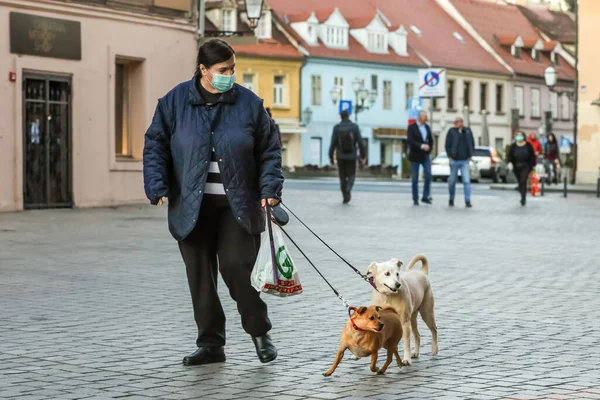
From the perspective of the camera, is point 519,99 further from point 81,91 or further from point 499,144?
point 81,91

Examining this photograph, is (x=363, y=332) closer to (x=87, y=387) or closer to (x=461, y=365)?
(x=461, y=365)

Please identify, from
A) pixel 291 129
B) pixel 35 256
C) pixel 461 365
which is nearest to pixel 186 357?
pixel 461 365

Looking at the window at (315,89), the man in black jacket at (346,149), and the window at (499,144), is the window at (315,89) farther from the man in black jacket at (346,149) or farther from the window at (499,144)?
the man in black jacket at (346,149)

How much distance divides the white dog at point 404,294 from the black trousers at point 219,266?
0.68 metres

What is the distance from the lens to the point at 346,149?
92.2ft

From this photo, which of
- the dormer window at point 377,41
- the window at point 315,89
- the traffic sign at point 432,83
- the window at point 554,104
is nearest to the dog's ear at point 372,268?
the traffic sign at point 432,83

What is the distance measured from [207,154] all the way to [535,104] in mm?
85640

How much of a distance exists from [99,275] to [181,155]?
534 centimetres

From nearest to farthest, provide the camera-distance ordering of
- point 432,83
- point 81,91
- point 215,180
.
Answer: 1. point 215,180
2. point 81,91
3. point 432,83

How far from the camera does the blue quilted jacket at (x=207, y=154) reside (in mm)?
7453

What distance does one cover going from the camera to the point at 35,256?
14.6 m

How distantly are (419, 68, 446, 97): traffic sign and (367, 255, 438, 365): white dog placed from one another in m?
27.9

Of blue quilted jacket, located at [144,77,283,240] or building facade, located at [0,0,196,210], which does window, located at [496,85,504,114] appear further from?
blue quilted jacket, located at [144,77,283,240]

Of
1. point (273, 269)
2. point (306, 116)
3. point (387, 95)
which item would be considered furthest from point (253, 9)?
point (387, 95)
